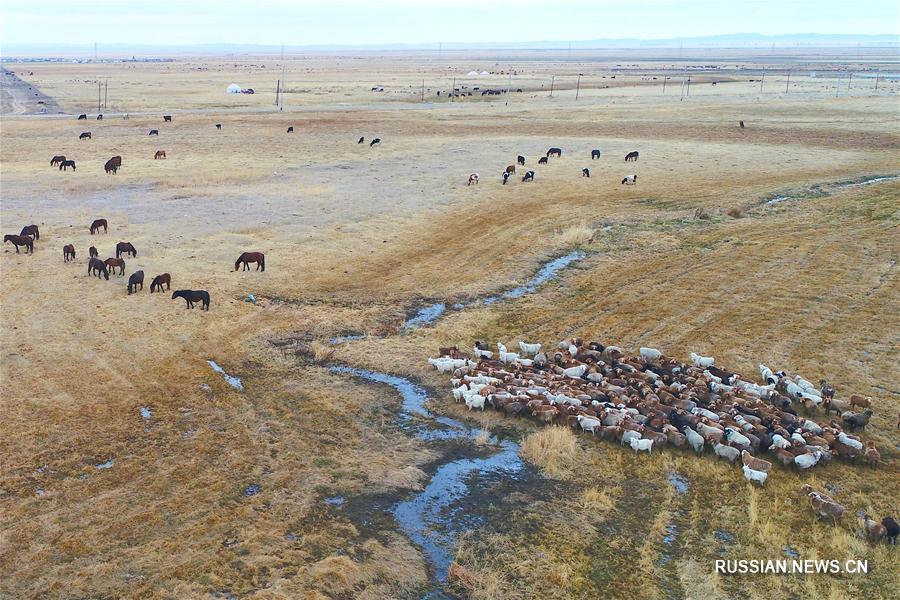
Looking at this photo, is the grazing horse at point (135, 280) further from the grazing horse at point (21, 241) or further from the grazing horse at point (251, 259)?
A: the grazing horse at point (21, 241)

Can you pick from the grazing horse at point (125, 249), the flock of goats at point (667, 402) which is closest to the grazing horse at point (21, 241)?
the grazing horse at point (125, 249)

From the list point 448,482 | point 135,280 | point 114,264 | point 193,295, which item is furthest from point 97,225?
point 448,482

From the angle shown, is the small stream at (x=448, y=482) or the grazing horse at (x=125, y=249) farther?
the grazing horse at (x=125, y=249)

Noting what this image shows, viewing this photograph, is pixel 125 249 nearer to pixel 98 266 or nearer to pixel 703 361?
pixel 98 266

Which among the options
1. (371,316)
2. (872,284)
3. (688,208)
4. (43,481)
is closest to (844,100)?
(688,208)

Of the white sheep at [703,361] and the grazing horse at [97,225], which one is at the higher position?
the grazing horse at [97,225]
